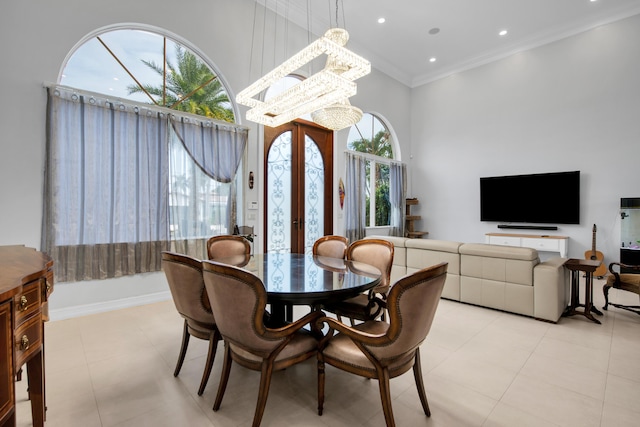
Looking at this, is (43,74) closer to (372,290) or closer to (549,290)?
(372,290)

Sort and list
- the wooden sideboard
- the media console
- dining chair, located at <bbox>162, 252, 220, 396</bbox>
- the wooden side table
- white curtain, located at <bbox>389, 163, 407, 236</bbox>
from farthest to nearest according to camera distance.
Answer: white curtain, located at <bbox>389, 163, 407, 236</bbox>, the media console, the wooden side table, dining chair, located at <bbox>162, 252, 220, 396</bbox>, the wooden sideboard

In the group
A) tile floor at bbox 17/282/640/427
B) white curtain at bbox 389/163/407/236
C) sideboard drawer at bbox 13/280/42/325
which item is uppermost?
white curtain at bbox 389/163/407/236

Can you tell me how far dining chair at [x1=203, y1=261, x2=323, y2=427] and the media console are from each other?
5649 millimetres

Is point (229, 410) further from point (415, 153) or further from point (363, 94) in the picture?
point (415, 153)

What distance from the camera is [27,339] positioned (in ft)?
4.03

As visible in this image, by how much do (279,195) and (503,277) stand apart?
3427 mm

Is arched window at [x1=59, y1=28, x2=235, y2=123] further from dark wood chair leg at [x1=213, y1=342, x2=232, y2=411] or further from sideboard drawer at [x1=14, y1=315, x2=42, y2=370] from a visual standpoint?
dark wood chair leg at [x1=213, y1=342, x2=232, y2=411]

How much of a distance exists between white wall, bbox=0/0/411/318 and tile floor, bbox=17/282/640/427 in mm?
655

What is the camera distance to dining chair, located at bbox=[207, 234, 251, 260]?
313cm

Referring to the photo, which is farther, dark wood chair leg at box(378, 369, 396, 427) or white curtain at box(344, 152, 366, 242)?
white curtain at box(344, 152, 366, 242)

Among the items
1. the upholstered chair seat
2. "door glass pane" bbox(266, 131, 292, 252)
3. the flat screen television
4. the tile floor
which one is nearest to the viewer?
the tile floor

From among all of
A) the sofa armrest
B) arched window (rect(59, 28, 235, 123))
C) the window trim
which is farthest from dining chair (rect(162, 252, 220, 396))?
the sofa armrest

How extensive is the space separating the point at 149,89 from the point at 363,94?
4128 mm

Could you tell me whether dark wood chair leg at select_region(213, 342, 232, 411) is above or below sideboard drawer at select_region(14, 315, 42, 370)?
below
